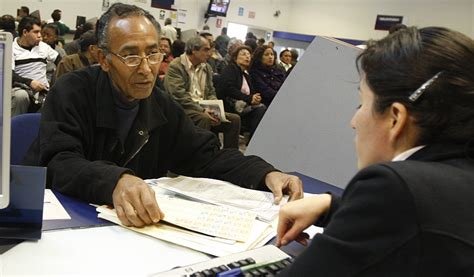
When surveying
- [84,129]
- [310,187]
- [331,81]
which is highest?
[331,81]

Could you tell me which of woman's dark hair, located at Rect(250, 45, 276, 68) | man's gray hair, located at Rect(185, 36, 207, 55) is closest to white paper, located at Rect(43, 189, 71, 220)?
man's gray hair, located at Rect(185, 36, 207, 55)

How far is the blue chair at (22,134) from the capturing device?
1.43 meters

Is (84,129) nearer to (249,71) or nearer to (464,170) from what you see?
(464,170)

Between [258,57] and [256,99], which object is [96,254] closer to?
[256,99]

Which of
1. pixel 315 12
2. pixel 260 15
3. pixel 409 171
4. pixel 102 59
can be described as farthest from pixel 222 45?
pixel 409 171

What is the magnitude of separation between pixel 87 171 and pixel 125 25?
1.55ft

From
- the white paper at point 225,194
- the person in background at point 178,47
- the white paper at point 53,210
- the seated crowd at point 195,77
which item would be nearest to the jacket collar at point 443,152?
the white paper at point 225,194

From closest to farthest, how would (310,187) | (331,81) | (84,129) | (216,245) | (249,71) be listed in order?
1. (216,245)
2. (84,129)
3. (310,187)
4. (331,81)
5. (249,71)

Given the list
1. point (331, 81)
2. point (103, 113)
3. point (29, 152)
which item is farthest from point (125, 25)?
point (331, 81)

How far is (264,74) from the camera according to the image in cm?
479

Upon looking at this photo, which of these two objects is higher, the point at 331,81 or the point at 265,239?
the point at 331,81

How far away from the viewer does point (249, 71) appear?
4789 mm

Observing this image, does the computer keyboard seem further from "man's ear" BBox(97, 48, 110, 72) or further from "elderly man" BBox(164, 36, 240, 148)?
"elderly man" BBox(164, 36, 240, 148)

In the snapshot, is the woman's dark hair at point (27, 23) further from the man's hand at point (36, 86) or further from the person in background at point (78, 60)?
the person in background at point (78, 60)
